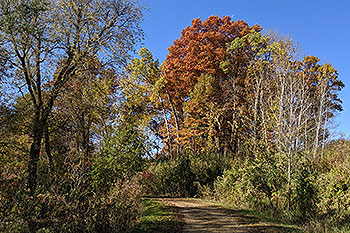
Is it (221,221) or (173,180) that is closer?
(221,221)

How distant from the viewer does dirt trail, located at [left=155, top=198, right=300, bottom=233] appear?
7305 millimetres

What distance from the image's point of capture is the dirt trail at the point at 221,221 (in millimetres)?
7305

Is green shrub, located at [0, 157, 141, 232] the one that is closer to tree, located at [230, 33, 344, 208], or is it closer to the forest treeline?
the forest treeline

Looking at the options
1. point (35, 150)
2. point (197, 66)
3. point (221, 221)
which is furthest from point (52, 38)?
point (197, 66)

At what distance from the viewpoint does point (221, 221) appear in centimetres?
815

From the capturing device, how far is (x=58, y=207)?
17.8ft

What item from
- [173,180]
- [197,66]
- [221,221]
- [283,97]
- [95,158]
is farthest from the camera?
[197,66]

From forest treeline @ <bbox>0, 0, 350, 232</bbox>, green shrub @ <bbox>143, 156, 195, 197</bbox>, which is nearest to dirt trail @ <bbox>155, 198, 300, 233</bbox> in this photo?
forest treeline @ <bbox>0, 0, 350, 232</bbox>

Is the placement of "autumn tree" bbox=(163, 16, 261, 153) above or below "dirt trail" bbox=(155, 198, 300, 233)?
above

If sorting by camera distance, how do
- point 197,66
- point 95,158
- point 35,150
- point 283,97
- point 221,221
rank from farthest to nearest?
point 197,66 < point 283,97 < point 95,158 < point 35,150 < point 221,221

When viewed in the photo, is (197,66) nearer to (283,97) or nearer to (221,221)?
(283,97)

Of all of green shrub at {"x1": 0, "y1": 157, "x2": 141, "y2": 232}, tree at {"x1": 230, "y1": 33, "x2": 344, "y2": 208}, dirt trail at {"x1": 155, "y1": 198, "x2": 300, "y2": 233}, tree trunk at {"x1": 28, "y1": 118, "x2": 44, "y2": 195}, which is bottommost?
dirt trail at {"x1": 155, "y1": 198, "x2": 300, "y2": 233}

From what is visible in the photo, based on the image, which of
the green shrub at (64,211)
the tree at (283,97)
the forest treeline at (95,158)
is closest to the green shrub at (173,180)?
the forest treeline at (95,158)

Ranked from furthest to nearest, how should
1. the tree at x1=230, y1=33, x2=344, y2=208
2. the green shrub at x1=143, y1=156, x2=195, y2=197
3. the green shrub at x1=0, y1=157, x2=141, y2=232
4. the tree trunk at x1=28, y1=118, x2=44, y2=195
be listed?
the green shrub at x1=143, y1=156, x2=195, y2=197 → the tree at x1=230, y1=33, x2=344, y2=208 → the tree trunk at x1=28, y1=118, x2=44, y2=195 → the green shrub at x1=0, y1=157, x2=141, y2=232
